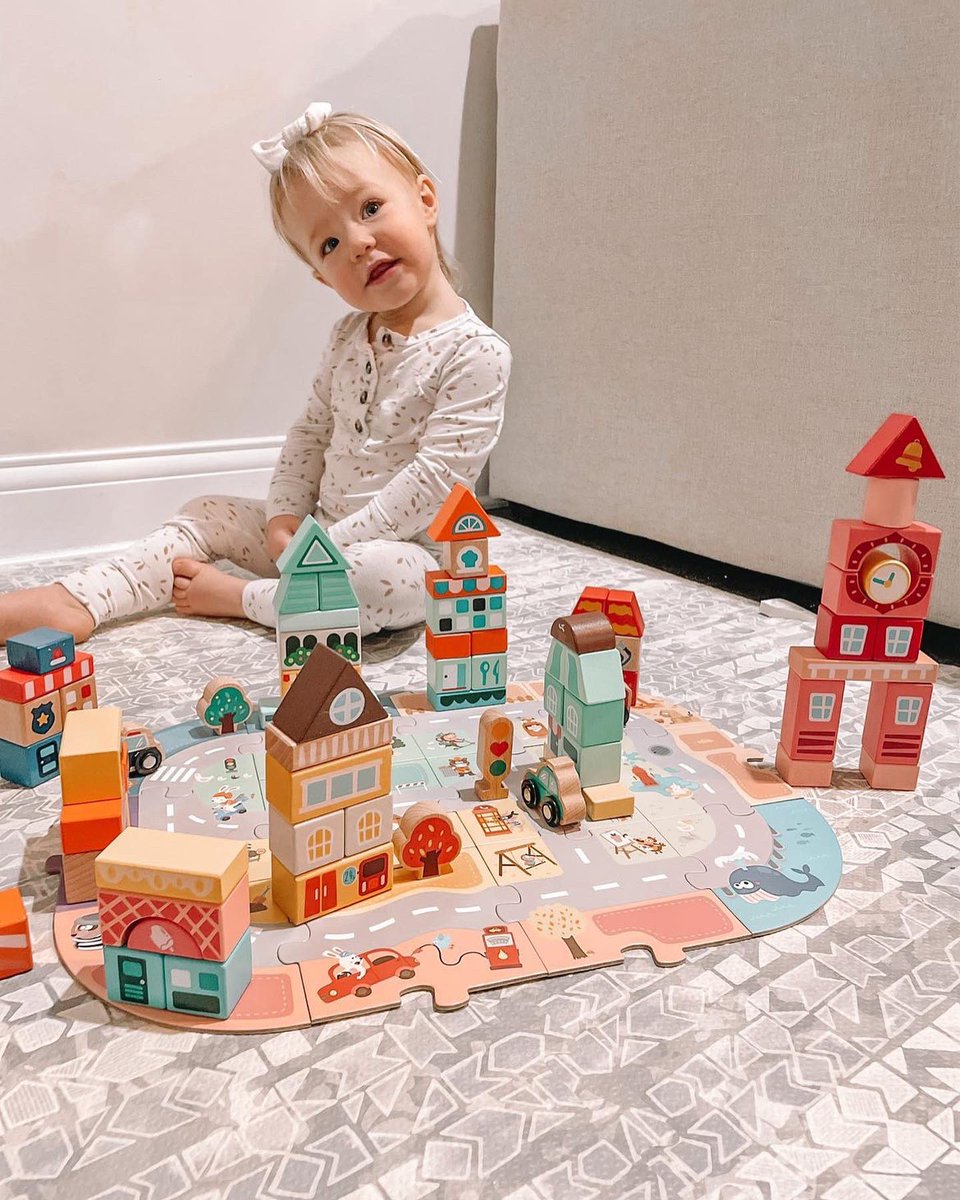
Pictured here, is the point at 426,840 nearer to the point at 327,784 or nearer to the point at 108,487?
the point at 327,784

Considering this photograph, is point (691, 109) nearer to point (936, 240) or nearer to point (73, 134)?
point (936, 240)

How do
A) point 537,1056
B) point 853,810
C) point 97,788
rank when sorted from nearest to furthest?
point 537,1056
point 97,788
point 853,810

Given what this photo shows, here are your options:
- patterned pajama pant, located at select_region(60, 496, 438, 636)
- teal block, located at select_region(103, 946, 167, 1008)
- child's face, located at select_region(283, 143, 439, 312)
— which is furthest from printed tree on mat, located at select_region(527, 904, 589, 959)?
child's face, located at select_region(283, 143, 439, 312)

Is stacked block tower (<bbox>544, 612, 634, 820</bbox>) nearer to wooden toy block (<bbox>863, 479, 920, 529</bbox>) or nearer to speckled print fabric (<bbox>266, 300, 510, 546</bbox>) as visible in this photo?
wooden toy block (<bbox>863, 479, 920, 529</bbox>)

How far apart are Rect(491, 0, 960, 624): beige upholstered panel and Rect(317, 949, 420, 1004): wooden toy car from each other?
767 mm

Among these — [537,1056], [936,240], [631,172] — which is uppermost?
[631,172]

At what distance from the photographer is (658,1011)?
1.81ft

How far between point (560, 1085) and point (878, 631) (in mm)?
434

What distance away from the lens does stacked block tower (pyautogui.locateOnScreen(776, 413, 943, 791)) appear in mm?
742

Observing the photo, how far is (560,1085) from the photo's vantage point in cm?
50

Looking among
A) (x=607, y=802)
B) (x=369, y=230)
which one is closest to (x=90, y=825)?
(x=607, y=802)

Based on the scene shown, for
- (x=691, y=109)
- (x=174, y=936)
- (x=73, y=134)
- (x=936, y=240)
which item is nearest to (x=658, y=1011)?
(x=174, y=936)

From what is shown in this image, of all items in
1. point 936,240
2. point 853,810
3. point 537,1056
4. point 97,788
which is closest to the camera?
point 537,1056

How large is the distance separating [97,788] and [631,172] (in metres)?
1.10
